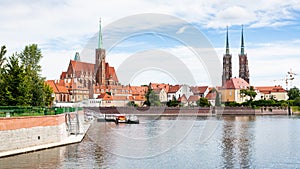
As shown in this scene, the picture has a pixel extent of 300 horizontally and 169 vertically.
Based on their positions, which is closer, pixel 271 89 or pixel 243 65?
pixel 271 89

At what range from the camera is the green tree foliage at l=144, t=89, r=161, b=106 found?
10714 cm

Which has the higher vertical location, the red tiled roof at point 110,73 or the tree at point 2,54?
the red tiled roof at point 110,73

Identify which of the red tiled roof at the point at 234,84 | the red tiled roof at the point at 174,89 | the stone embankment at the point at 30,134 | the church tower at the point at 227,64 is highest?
the church tower at the point at 227,64

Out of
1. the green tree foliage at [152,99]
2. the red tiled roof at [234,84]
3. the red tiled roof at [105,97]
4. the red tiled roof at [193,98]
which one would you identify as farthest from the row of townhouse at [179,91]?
the red tiled roof at [105,97]

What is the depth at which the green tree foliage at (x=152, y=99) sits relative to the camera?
10714cm

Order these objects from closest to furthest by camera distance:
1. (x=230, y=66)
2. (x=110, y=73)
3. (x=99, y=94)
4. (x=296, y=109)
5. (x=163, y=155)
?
(x=163, y=155)
(x=296, y=109)
(x=99, y=94)
(x=110, y=73)
(x=230, y=66)

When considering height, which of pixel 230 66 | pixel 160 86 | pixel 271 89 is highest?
pixel 230 66

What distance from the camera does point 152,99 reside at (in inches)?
4321

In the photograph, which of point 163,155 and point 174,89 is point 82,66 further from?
point 163,155

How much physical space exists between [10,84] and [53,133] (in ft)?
19.8

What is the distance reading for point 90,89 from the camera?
395 feet

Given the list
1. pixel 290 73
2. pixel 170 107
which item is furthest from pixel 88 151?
pixel 290 73

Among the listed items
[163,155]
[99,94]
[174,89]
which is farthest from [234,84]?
[163,155]

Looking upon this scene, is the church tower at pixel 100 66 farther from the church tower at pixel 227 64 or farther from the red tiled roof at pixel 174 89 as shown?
the church tower at pixel 227 64
